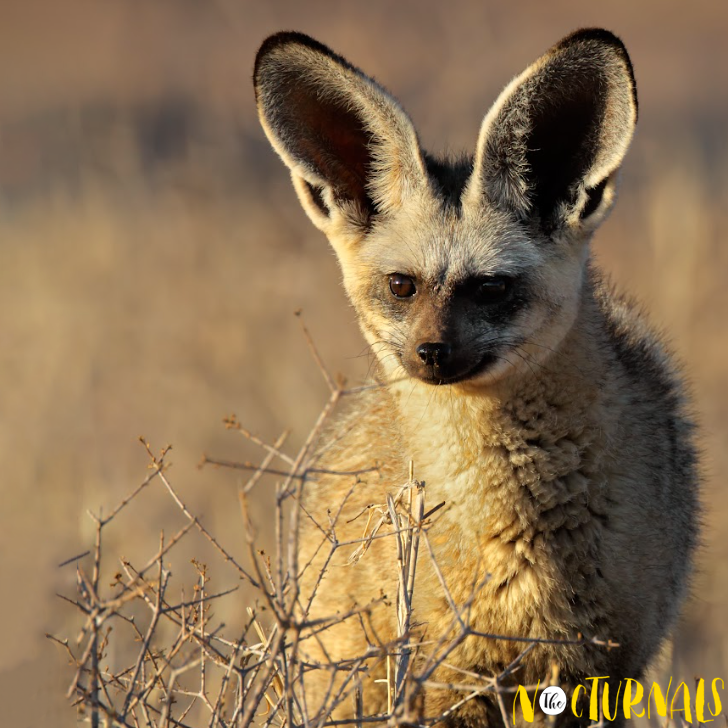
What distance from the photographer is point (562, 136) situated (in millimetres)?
4543

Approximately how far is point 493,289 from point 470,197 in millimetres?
404

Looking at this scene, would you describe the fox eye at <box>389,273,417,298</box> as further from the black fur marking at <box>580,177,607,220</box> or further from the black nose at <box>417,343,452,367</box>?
the black fur marking at <box>580,177,607,220</box>

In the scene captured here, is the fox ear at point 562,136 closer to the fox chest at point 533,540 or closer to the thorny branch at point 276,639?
the fox chest at point 533,540

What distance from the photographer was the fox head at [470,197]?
4.27 meters

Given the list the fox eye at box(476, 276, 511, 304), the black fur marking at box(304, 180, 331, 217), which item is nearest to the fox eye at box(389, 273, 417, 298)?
the fox eye at box(476, 276, 511, 304)

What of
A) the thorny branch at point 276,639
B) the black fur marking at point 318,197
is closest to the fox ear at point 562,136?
the black fur marking at point 318,197

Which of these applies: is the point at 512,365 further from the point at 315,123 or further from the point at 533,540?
the point at 315,123

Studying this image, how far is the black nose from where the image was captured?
4117 mm

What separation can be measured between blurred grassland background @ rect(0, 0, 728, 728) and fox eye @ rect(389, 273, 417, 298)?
164cm

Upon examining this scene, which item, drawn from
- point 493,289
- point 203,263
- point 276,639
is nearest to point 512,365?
point 493,289

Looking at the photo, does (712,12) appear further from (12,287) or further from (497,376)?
(497,376)

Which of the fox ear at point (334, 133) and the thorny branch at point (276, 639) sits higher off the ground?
the fox ear at point (334, 133)

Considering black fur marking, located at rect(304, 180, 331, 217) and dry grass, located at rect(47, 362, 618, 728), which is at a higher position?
black fur marking, located at rect(304, 180, 331, 217)

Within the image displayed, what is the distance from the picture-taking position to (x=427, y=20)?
15.2 m
